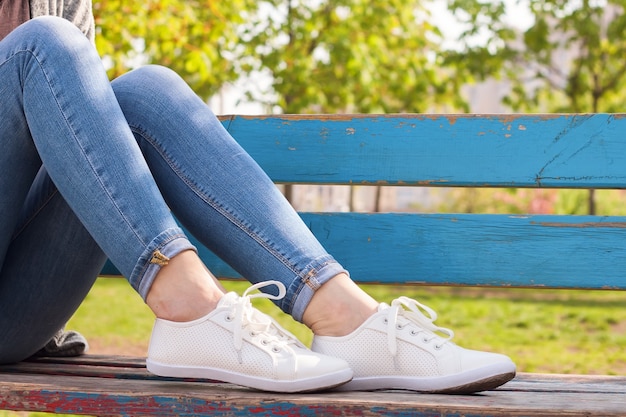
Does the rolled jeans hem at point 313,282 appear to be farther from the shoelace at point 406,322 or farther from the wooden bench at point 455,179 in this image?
the wooden bench at point 455,179

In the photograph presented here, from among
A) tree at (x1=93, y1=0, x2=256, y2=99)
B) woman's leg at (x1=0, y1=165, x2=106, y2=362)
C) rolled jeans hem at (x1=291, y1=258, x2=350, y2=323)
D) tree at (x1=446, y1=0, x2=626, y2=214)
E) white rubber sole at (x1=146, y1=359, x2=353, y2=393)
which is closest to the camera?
white rubber sole at (x1=146, y1=359, x2=353, y2=393)

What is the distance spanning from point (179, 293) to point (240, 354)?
0.16 m

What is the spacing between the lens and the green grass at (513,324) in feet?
15.8

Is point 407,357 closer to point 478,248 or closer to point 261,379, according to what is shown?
point 261,379

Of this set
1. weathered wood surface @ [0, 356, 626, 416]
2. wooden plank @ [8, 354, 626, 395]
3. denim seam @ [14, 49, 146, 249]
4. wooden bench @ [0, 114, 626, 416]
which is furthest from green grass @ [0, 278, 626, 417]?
denim seam @ [14, 49, 146, 249]

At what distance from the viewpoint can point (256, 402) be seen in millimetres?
1326

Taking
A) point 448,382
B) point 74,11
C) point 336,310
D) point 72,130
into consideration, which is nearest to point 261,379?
point 336,310

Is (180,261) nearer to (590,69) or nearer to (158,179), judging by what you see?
(158,179)

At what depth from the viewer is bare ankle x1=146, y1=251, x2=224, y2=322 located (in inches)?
57.9

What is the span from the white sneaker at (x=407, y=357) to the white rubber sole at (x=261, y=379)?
87 millimetres

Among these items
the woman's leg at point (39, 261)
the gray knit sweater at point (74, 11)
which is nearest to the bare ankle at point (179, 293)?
the woman's leg at point (39, 261)

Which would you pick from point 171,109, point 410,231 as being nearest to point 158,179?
point 171,109

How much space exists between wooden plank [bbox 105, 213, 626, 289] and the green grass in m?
1.70

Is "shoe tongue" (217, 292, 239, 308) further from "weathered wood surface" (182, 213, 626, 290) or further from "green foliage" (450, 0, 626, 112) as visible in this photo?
"green foliage" (450, 0, 626, 112)
